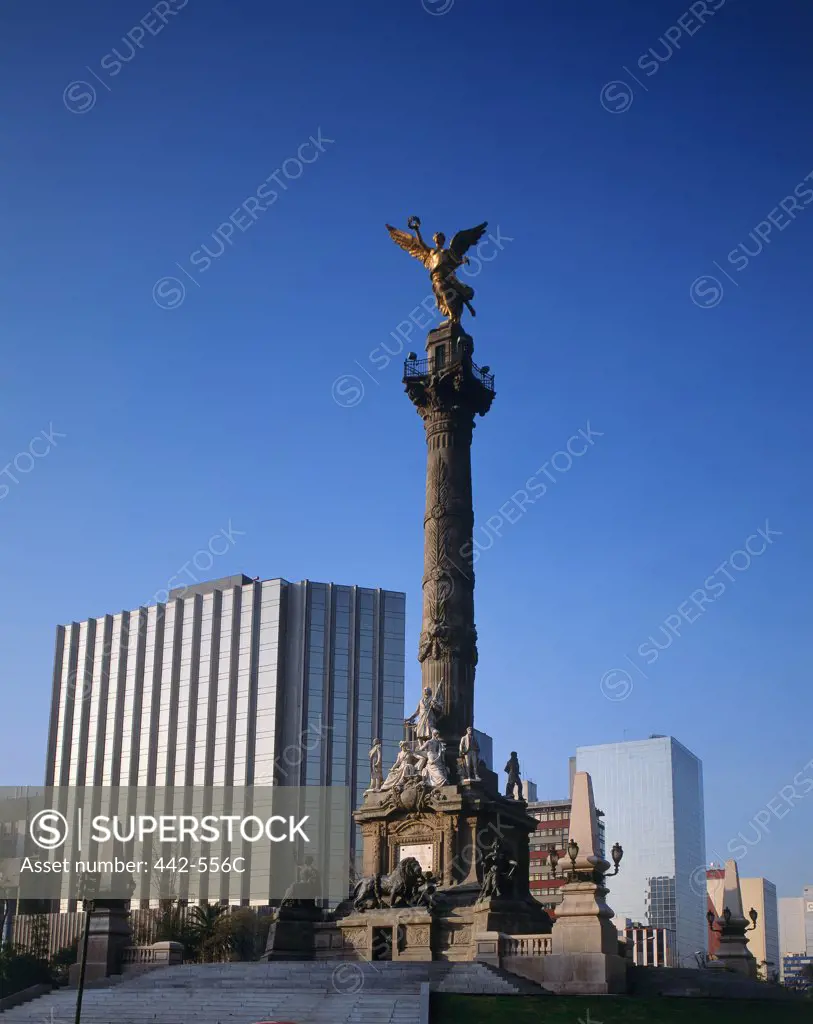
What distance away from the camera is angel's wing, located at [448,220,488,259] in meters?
50.3

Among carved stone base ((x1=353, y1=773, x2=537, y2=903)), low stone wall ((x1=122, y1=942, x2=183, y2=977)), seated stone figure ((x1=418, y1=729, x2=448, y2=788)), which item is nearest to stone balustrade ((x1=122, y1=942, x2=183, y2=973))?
low stone wall ((x1=122, y1=942, x2=183, y2=977))

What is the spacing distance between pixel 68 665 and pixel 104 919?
76.7m

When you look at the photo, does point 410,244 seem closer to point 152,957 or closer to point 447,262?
point 447,262

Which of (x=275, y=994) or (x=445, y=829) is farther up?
(x=445, y=829)

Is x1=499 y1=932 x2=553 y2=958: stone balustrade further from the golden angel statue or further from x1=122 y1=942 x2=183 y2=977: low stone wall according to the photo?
the golden angel statue

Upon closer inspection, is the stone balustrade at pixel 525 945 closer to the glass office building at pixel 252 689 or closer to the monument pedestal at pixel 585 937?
the monument pedestal at pixel 585 937

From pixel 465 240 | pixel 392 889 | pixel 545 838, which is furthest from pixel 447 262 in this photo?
pixel 545 838

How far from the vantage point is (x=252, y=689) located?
311ft

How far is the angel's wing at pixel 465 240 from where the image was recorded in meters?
50.3

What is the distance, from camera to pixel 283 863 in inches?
3295

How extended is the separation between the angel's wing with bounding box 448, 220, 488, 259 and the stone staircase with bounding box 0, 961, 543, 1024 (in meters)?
29.4

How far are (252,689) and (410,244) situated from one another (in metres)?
52.3

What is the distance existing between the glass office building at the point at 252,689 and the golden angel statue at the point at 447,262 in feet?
164

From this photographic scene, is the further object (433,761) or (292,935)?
(433,761)
